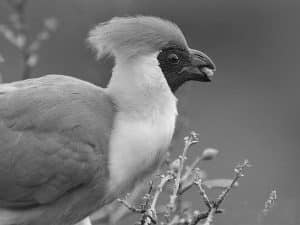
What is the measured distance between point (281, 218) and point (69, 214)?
40.9 inches

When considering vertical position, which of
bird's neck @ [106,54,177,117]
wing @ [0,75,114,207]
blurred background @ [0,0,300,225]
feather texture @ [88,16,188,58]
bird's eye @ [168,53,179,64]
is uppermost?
feather texture @ [88,16,188,58]

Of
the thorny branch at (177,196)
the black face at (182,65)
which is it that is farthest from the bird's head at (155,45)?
the thorny branch at (177,196)

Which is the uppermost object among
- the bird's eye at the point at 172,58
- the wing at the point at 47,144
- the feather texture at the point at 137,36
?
the feather texture at the point at 137,36

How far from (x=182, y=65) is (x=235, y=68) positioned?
4.37 metres

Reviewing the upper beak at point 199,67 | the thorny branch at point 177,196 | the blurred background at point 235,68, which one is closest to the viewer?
Result: the thorny branch at point 177,196

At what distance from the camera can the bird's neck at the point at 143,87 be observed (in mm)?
3873

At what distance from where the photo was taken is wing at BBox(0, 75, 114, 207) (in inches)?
151

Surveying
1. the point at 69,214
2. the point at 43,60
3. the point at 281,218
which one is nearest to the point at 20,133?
the point at 69,214

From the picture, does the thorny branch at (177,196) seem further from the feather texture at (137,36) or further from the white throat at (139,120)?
the feather texture at (137,36)

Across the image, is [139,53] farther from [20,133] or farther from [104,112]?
[20,133]

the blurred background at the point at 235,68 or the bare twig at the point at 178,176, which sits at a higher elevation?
the bare twig at the point at 178,176

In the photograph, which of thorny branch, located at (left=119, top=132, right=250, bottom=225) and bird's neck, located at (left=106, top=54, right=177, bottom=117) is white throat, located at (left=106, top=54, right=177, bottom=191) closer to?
bird's neck, located at (left=106, top=54, right=177, bottom=117)

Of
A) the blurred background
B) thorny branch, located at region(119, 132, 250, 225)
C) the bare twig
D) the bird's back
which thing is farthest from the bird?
the blurred background

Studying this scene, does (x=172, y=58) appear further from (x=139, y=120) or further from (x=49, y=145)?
(x=49, y=145)
